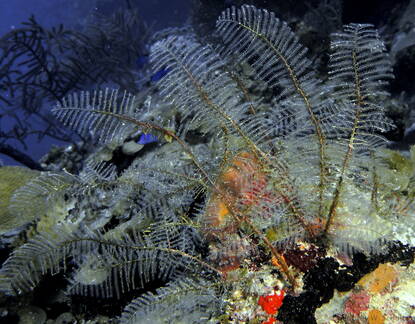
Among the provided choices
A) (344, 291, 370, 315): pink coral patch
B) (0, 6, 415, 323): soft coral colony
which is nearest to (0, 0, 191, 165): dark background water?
(0, 6, 415, 323): soft coral colony

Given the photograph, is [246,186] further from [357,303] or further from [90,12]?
[90,12]

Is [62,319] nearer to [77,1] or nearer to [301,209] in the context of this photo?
[301,209]

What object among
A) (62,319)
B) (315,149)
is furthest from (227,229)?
(62,319)

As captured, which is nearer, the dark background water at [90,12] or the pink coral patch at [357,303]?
the pink coral patch at [357,303]

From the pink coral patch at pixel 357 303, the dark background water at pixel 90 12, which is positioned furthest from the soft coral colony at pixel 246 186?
the dark background water at pixel 90 12

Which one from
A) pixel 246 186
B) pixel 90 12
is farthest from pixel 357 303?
pixel 90 12

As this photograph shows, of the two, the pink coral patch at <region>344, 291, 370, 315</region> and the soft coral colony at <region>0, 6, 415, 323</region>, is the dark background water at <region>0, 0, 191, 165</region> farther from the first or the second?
the pink coral patch at <region>344, 291, 370, 315</region>

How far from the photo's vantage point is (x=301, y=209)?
2096 mm

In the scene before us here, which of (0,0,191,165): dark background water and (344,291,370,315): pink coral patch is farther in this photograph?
(0,0,191,165): dark background water

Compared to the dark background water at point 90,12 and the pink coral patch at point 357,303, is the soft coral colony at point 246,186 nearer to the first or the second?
the pink coral patch at point 357,303

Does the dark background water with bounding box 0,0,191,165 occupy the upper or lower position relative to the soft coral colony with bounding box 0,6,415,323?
upper

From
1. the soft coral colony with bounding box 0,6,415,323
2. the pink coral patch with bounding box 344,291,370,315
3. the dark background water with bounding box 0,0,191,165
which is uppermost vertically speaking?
the dark background water with bounding box 0,0,191,165

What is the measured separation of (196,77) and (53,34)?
370 inches

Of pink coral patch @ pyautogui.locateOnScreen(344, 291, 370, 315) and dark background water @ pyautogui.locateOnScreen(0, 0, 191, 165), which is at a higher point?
dark background water @ pyautogui.locateOnScreen(0, 0, 191, 165)
